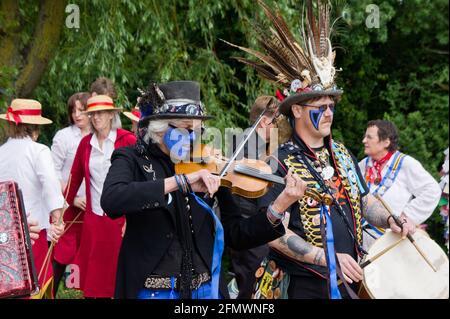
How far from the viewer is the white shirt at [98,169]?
24.7 feet

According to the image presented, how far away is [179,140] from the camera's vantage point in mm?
4641

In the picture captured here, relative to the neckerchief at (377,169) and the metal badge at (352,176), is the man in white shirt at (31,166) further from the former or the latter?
the neckerchief at (377,169)

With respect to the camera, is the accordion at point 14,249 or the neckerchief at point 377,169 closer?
the accordion at point 14,249

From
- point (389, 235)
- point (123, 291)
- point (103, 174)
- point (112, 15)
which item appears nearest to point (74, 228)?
point (103, 174)

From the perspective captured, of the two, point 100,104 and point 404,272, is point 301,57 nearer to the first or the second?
point 404,272

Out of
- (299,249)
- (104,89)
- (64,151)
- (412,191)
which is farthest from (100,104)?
(299,249)

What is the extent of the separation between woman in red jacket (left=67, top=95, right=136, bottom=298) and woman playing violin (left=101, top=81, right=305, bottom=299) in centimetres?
283

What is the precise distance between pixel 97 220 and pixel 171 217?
3076 mm

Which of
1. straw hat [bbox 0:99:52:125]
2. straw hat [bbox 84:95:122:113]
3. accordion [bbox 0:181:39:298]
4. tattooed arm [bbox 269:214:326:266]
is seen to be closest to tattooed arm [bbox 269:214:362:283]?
tattooed arm [bbox 269:214:326:266]

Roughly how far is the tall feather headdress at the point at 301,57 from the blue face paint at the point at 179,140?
3.42ft

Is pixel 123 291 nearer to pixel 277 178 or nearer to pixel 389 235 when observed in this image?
pixel 277 178

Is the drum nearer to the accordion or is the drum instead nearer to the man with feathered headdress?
the man with feathered headdress

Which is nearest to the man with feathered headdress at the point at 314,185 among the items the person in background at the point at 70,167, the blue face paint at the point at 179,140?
the blue face paint at the point at 179,140
